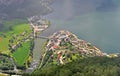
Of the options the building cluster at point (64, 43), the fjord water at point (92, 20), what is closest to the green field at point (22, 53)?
the building cluster at point (64, 43)

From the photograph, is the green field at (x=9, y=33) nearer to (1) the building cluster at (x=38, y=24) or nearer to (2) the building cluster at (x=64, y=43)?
(1) the building cluster at (x=38, y=24)

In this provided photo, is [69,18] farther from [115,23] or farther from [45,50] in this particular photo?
[45,50]

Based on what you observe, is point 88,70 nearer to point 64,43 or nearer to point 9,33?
point 64,43

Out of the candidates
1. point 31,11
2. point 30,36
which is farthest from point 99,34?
point 31,11

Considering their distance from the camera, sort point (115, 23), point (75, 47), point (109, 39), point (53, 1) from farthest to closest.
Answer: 1. point (53, 1)
2. point (115, 23)
3. point (109, 39)
4. point (75, 47)

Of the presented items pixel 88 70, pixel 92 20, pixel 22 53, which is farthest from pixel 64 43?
pixel 88 70

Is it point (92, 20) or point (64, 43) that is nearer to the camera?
point (64, 43)
